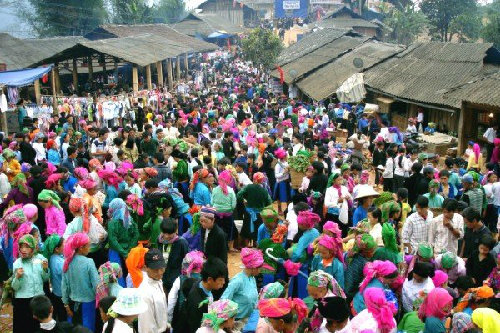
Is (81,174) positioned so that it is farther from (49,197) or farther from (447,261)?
(447,261)

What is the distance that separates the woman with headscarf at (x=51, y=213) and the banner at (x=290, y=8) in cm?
6002

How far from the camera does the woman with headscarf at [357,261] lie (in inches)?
237

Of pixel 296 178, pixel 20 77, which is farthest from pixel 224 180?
pixel 20 77

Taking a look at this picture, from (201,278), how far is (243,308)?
49 centimetres

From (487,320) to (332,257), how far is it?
1844mm

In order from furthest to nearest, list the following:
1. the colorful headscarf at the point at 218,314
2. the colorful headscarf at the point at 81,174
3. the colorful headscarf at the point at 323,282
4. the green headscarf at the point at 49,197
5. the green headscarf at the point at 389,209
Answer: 1. the colorful headscarf at the point at 81,174
2. the green headscarf at the point at 49,197
3. the green headscarf at the point at 389,209
4. the colorful headscarf at the point at 323,282
5. the colorful headscarf at the point at 218,314

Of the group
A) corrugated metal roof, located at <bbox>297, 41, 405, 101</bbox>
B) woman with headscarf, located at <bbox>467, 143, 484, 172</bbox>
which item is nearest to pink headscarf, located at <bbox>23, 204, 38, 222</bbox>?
woman with headscarf, located at <bbox>467, 143, 484, 172</bbox>

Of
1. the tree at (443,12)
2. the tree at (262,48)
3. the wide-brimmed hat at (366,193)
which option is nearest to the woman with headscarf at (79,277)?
the wide-brimmed hat at (366,193)

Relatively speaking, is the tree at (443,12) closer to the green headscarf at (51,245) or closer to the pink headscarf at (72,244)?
the green headscarf at (51,245)

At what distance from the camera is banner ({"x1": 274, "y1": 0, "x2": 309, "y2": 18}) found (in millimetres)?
64812

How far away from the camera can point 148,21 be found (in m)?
59.7

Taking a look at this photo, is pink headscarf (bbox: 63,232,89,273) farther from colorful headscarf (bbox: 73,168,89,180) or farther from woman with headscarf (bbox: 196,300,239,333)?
colorful headscarf (bbox: 73,168,89,180)

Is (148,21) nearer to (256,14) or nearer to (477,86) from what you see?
(256,14)

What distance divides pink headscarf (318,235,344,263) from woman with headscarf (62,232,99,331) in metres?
2.36
